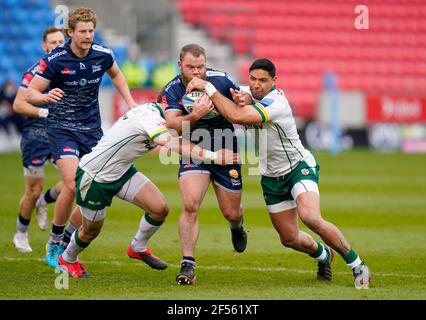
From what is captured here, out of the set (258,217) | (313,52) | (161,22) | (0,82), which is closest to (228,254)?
(258,217)

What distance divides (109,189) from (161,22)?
2239 cm

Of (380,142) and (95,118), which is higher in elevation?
(95,118)

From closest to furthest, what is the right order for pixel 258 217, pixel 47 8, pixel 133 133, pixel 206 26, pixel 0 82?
pixel 133 133, pixel 258 217, pixel 0 82, pixel 47 8, pixel 206 26

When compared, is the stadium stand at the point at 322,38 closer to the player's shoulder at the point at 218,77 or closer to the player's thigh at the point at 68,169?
the player's thigh at the point at 68,169

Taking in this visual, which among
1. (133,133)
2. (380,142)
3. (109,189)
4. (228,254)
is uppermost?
(133,133)

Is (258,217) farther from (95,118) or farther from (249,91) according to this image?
(249,91)

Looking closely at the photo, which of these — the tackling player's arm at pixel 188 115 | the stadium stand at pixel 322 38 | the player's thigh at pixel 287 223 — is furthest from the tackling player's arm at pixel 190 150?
the stadium stand at pixel 322 38

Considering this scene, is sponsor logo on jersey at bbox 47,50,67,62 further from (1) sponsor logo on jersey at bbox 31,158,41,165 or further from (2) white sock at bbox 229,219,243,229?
(2) white sock at bbox 229,219,243,229

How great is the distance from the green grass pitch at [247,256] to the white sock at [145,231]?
0.28 meters

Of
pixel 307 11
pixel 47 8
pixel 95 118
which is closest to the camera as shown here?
pixel 95 118

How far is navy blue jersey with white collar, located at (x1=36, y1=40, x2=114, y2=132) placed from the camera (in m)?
10.1

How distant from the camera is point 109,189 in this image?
29.6ft

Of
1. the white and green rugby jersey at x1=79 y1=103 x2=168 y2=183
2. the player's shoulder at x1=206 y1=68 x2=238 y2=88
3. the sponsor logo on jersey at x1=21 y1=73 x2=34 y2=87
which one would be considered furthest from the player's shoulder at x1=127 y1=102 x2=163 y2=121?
the sponsor logo on jersey at x1=21 y1=73 x2=34 y2=87

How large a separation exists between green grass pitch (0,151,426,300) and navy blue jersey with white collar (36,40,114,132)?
153cm
